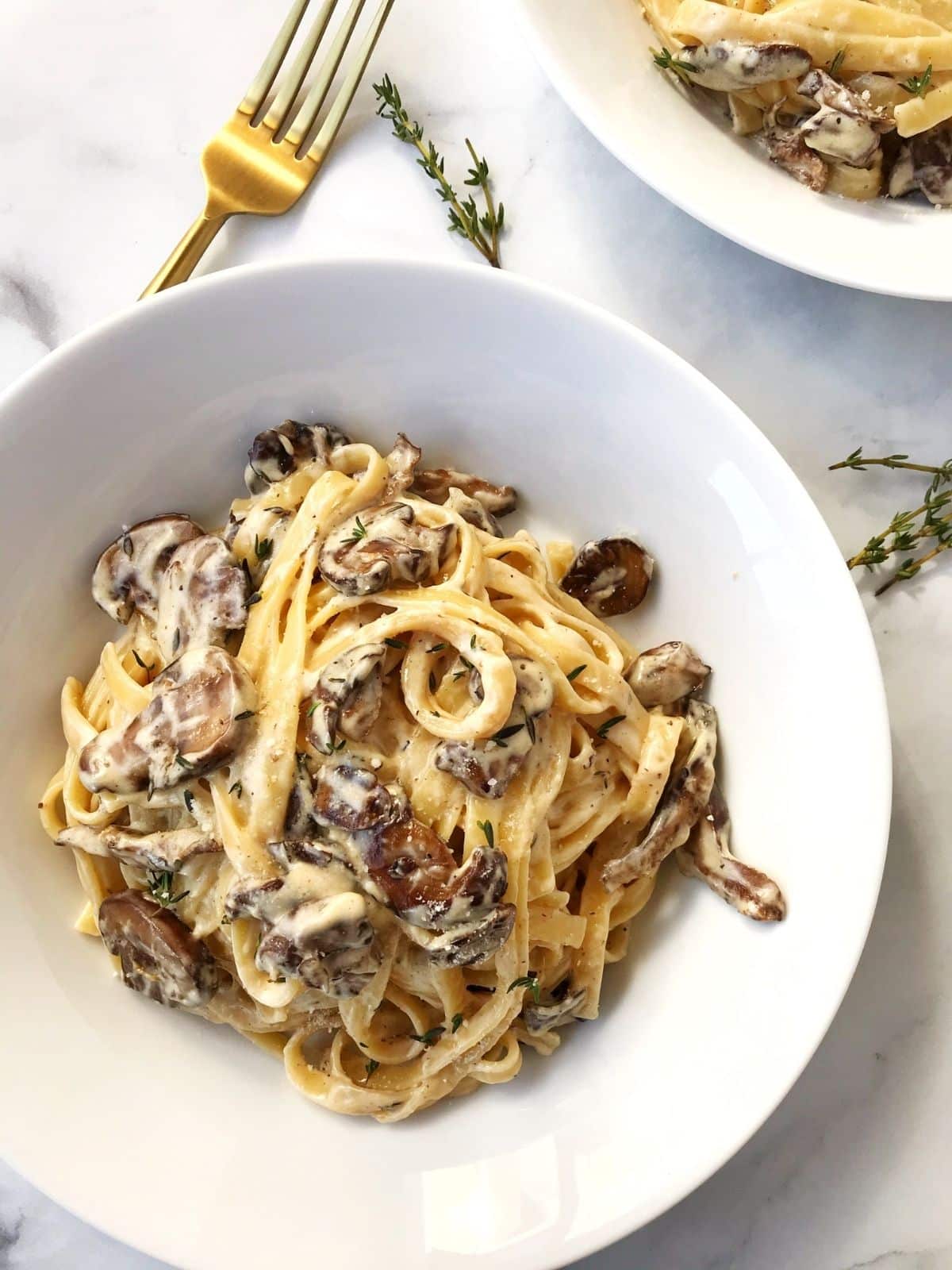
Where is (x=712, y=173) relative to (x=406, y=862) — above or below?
above

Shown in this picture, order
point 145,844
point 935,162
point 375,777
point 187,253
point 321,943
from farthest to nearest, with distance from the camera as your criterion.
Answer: point 187,253, point 935,162, point 145,844, point 375,777, point 321,943

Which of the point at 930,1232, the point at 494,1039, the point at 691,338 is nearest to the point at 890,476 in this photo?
the point at 691,338

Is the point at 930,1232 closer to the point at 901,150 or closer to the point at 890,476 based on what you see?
the point at 890,476

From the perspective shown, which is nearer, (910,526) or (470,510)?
(470,510)

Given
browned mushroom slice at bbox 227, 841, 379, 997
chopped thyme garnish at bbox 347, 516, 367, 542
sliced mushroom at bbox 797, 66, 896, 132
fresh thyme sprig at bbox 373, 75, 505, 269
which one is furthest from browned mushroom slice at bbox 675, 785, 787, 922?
sliced mushroom at bbox 797, 66, 896, 132

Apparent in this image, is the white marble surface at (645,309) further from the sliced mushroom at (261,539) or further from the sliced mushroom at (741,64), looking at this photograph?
the sliced mushroom at (261,539)

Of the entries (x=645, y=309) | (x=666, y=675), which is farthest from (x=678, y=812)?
(x=645, y=309)

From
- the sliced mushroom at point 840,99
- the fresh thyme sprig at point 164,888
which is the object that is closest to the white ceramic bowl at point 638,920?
the fresh thyme sprig at point 164,888

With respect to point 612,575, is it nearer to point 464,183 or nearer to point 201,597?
point 201,597
